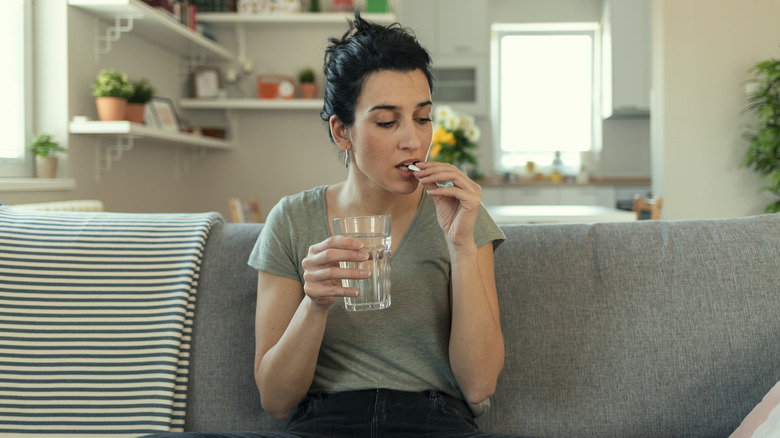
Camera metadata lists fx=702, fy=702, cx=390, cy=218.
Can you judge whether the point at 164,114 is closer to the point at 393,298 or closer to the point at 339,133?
the point at 339,133

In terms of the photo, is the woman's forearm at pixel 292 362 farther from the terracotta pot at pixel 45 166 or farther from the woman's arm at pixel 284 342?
the terracotta pot at pixel 45 166

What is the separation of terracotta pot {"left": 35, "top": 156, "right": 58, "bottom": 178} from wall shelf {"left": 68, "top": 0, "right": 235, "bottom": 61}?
731 mm

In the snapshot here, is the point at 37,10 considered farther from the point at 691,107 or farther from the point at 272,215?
the point at 691,107

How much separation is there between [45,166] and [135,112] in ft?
1.76

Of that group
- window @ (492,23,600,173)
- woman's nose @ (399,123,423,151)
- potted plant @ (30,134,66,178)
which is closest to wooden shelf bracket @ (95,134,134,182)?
potted plant @ (30,134,66,178)

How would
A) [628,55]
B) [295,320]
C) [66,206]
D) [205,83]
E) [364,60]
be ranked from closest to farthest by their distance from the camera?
[295,320] < [364,60] < [66,206] < [205,83] < [628,55]

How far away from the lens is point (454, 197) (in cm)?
127

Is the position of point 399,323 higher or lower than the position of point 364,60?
lower

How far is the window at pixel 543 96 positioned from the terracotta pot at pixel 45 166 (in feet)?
15.6

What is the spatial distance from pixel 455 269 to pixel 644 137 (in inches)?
239

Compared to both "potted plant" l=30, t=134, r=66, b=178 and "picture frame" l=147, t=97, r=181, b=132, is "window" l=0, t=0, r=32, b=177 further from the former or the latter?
"picture frame" l=147, t=97, r=181, b=132

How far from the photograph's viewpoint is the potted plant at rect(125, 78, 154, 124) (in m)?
3.43

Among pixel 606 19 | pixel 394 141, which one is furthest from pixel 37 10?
pixel 606 19

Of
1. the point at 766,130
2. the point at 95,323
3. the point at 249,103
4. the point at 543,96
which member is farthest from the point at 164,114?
the point at 543,96
